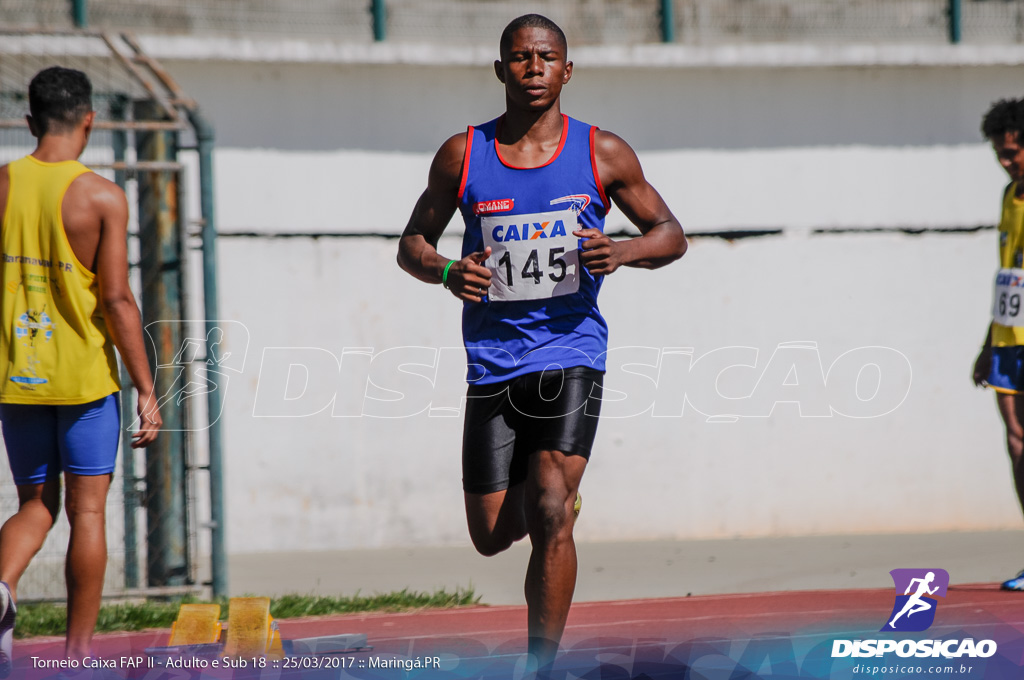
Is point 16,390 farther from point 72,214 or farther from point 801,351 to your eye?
point 801,351

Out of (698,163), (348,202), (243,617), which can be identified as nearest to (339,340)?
(348,202)

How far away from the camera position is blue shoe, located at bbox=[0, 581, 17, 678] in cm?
383

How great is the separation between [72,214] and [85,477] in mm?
895

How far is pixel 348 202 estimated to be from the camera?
7.36m

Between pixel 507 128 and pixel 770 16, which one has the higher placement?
pixel 770 16

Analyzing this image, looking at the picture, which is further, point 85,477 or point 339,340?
point 339,340

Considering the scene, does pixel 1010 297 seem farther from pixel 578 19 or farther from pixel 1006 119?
pixel 578 19

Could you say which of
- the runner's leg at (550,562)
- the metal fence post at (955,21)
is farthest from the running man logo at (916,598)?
the metal fence post at (955,21)

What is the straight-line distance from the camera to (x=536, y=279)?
13.6 feet

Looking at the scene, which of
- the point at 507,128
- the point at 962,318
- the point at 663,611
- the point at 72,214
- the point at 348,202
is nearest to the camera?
the point at 72,214

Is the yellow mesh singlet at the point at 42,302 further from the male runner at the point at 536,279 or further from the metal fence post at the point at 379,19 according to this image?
the metal fence post at the point at 379,19

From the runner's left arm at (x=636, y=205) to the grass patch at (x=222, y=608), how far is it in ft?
7.81

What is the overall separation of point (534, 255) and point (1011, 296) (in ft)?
8.92

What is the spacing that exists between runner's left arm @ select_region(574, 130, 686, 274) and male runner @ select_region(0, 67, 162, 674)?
5.56 feet
